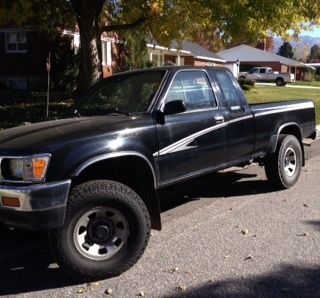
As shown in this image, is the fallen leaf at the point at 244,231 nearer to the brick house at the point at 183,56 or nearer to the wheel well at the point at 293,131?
the wheel well at the point at 293,131

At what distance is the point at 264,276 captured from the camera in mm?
4859

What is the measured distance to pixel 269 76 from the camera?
61469mm

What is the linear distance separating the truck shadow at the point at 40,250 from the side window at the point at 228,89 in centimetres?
144

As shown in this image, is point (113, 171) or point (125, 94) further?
point (125, 94)

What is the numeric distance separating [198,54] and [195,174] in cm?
4370

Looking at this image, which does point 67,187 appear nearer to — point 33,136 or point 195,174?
point 33,136

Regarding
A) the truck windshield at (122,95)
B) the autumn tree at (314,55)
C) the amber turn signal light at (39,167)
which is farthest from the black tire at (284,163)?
the autumn tree at (314,55)

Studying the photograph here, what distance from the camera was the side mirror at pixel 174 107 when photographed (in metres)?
5.76

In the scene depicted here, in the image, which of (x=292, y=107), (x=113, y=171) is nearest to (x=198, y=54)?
(x=292, y=107)

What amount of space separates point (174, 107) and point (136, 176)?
818 mm

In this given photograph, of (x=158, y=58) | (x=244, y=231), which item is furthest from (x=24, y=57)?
(x=244, y=231)

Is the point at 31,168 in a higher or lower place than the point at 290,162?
higher

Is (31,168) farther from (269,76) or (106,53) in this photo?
(269,76)

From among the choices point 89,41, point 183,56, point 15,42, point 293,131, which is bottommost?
point 293,131
